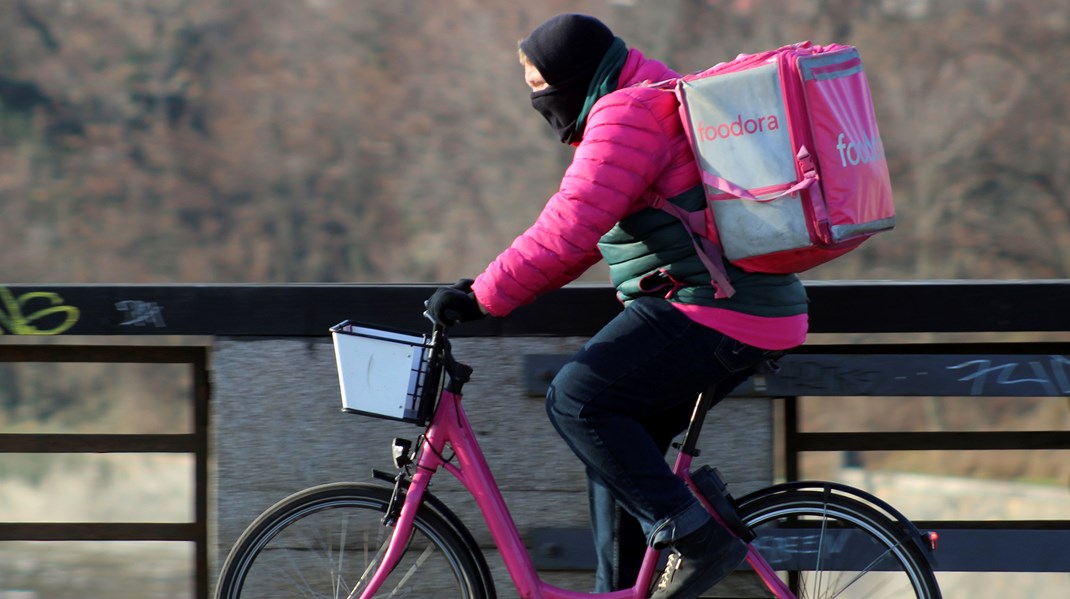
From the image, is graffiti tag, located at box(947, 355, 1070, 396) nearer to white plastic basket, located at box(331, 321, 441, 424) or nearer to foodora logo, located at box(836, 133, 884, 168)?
foodora logo, located at box(836, 133, 884, 168)

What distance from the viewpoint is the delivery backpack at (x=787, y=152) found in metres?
3.24

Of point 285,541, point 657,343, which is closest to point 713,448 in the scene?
point 657,343

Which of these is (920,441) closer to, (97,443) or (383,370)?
(383,370)

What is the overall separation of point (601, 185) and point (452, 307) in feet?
1.69

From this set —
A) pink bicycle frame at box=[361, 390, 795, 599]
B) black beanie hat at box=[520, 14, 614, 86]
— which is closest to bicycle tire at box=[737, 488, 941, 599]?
pink bicycle frame at box=[361, 390, 795, 599]

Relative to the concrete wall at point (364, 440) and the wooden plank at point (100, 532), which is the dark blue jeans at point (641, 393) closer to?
the concrete wall at point (364, 440)

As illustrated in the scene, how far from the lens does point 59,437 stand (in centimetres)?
463

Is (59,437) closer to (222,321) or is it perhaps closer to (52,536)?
(52,536)

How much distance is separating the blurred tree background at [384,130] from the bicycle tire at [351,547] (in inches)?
624

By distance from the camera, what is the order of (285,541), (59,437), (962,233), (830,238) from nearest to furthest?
(830,238) → (285,541) → (59,437) → (962,233)

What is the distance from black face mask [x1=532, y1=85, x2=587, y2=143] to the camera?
11.4 feet

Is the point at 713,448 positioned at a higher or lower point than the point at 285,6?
lower

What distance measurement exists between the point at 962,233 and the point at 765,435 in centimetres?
1660

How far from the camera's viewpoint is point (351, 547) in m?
3.88
